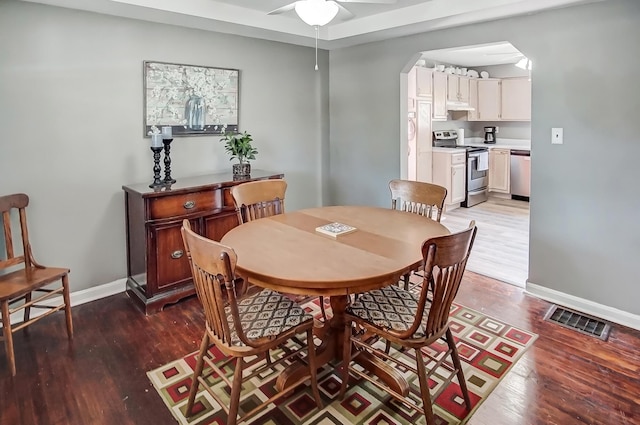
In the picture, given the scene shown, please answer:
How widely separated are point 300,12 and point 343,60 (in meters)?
2.29

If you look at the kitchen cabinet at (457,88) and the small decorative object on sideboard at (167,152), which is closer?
the small decorative object on sideboard at (167,152)

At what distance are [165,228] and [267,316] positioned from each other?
144cm

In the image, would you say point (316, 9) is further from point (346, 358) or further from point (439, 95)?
point (439, 95)

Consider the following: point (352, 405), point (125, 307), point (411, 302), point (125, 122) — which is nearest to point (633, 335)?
point (411, 302)

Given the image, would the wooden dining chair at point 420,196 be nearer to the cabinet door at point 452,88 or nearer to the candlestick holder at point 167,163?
the candlestick holder at point 167,163

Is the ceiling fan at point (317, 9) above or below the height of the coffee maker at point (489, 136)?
above

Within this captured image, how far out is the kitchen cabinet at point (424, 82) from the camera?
218 inches

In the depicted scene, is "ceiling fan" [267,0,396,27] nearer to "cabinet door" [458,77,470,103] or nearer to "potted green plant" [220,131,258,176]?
"potted green plant" [220,131,258,176]

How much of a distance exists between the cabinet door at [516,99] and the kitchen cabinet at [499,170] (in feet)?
1.94

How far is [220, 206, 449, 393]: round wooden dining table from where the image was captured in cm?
171

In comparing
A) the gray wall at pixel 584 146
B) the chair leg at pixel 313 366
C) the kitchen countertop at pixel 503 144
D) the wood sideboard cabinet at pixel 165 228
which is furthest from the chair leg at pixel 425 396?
the kitchen countertop at pixel 503 144

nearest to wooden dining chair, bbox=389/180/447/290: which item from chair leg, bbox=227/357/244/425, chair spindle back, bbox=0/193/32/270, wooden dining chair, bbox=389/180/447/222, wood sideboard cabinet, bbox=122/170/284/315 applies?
wooden dining chair, bbox=389/180/447/222

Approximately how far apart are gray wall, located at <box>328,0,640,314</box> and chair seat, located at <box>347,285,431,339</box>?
63.3 inches

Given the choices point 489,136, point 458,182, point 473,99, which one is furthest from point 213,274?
point 489,136
